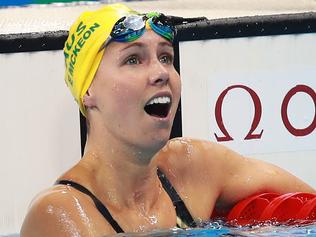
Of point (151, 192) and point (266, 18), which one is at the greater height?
point (266, 18)

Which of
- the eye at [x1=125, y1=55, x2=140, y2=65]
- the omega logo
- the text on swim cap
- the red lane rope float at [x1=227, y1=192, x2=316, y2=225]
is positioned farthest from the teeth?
the omega logo

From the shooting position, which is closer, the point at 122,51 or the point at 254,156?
the point at 122,51

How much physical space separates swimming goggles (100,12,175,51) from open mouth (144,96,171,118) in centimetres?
16

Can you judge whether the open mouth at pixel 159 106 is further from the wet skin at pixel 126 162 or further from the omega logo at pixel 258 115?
the omega logo at pixel 258 115

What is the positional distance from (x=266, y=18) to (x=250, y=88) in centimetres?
25

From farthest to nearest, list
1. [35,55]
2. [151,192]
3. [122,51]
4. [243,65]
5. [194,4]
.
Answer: [194,4], [243,65], [35,55], [151,192], [122,51]

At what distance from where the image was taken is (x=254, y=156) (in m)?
3.31

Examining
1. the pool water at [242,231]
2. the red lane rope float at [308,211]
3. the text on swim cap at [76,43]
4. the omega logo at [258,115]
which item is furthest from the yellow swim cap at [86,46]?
the omega logo at [258,115]

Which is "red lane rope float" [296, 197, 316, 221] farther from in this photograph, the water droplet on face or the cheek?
the cheek

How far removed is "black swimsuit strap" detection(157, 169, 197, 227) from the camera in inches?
98.0

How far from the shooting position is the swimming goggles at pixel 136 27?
230cm

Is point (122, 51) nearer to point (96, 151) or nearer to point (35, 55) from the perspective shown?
point (96, 151)

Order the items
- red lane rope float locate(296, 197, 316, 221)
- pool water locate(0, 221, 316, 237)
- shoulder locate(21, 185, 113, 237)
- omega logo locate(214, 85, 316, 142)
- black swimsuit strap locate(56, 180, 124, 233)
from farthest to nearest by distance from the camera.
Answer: omega logo locate(214, 85, 316, 142) < red lane rope float locate(296, 197, 316, 221) < pool water locate(0, 221, 316, 237) < black swimsuit strap locate(56, 180, 124, 233) < shoulder locate(21, 185, 113, 237)

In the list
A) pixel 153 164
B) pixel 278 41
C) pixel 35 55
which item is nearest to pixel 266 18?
pixel 278 41
